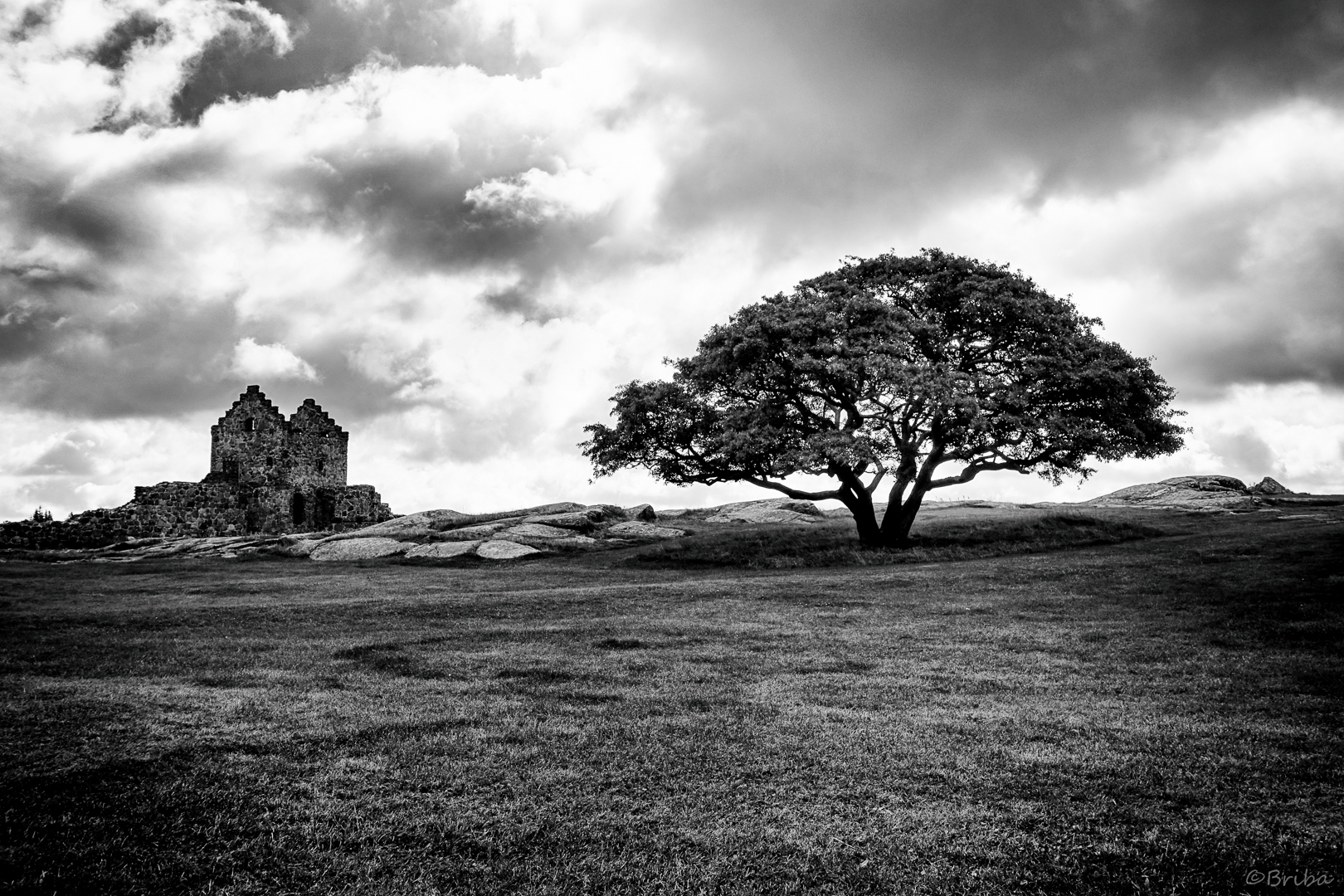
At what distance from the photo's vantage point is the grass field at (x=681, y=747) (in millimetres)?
7621

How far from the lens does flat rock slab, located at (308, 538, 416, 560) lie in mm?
40844

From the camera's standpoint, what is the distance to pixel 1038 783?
974cm

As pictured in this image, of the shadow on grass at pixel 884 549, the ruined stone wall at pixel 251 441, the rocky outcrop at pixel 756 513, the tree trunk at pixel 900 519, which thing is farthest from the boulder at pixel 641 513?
the ruined stone wall at pixel 251 441

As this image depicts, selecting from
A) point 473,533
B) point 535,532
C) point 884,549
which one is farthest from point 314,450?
point 884,549

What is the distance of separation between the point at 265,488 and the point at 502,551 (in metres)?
30.4

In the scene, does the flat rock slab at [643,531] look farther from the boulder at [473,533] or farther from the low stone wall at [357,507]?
the low stone wall at [357,507]

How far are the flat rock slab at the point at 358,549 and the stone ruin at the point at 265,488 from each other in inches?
628

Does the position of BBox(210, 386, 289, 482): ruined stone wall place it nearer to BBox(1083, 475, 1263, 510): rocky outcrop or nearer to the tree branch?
the tree branch

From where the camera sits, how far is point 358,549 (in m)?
41.6

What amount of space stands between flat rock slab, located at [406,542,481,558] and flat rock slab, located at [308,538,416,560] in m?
1.00

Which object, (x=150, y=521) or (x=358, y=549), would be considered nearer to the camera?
(x=358, y=549)

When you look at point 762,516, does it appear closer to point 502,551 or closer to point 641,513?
point 641,513

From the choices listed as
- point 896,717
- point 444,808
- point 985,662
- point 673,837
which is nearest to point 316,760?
point 444,808

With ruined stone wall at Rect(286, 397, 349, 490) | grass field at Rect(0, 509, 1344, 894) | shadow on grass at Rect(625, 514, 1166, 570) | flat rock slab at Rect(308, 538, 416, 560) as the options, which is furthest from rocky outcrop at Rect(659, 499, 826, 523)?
grass field at Rect(0, 509, 1344, 894)
